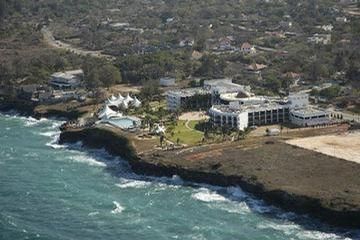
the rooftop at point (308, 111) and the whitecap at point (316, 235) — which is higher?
the rooftop at point (308, 111)

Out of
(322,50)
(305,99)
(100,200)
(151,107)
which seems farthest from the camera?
(322,50)

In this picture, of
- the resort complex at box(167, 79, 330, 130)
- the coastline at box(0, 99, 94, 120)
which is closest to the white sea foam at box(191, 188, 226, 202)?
the resort complex at box(167, 79, 330, 130)

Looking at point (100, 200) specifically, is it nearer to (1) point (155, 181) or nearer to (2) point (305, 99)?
(1) point (155, 181)

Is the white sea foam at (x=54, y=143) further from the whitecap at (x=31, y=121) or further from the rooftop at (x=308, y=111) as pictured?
the rooftop at (x=308, y=111)

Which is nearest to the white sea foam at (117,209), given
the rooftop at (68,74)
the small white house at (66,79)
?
the small white house at (66,79)

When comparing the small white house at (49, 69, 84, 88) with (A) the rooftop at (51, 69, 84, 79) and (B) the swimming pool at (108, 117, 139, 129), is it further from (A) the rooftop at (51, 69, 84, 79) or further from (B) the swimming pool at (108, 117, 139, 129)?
(B) the swimming pool at (108, 117, 139, 129)

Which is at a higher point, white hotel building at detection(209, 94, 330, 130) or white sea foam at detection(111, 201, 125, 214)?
white hotel building at detection(209, 94, 330, 130)

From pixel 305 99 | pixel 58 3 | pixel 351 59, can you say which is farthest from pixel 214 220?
pixel 58 3
